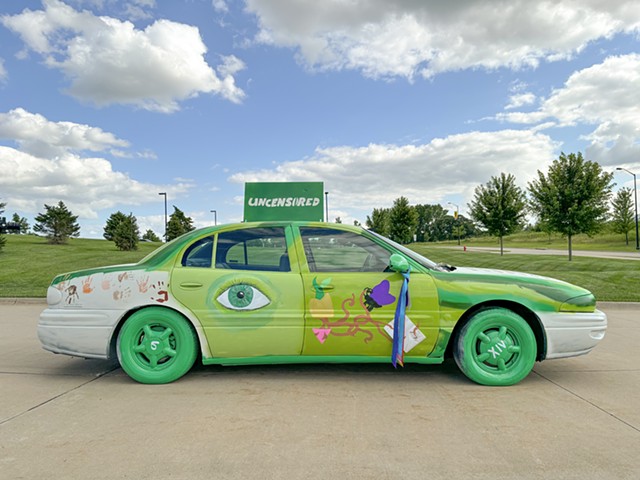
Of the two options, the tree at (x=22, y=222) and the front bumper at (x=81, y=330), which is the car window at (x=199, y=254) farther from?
the tree at (x=22, y=222)

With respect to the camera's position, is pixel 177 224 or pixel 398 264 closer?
pixel 398 264

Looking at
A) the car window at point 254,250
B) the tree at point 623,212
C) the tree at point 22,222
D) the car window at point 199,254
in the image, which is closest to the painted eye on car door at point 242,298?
the car window at point 254,250

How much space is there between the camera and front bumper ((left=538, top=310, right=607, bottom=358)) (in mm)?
3811

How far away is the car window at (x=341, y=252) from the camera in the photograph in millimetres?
3918

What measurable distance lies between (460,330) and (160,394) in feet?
8.92

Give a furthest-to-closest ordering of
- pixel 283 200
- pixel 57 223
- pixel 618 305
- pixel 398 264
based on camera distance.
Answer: pixel 57 223 < pixel 283 200 < pixel 618 305 < pixel 398 264

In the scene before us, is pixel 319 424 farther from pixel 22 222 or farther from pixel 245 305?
pixel 22 222

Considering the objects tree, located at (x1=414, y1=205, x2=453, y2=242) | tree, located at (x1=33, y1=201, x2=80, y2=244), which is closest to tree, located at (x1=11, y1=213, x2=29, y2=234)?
tree, located at (x1=33, y1=201, x2=80, y2=244)

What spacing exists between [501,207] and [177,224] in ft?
107

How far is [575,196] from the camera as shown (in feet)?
71.6

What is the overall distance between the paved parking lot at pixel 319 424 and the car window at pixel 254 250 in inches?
43.0

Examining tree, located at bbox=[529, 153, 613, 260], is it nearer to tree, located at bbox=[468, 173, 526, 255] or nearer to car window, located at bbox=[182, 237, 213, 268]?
tree, located at bbox=[468, 173, 526, 255]

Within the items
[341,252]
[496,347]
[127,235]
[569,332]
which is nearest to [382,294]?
[341,252]

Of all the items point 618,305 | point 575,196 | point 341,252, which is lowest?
point 618,305
